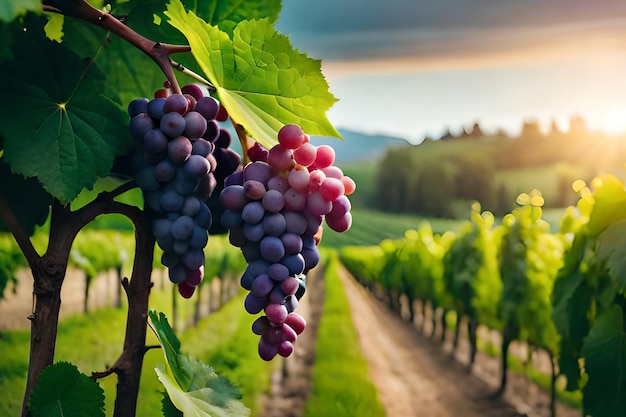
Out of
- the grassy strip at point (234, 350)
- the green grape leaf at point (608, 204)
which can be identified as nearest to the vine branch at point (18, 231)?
the green grape leaf at point (608, 204)

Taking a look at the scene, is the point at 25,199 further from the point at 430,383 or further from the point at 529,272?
the point at 430,383

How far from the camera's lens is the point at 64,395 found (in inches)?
27.7

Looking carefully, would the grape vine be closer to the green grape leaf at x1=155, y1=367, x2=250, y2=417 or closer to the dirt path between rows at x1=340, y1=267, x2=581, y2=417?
the green grape leaf at x1=155, y1=367, x2=250, y2=417

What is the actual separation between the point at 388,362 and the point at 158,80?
10.1 meters

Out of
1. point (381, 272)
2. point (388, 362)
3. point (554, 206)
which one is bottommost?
point (388, 362)

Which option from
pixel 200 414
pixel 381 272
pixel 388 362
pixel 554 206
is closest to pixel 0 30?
pixel 200 414

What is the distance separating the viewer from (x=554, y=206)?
56.0 meters

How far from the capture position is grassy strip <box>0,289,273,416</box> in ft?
13.9

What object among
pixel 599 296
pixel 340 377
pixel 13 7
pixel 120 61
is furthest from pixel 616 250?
pixel 340 377

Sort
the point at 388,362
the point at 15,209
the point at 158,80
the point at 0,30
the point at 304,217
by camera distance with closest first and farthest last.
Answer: the point at 0,30 < the point at 304,217 < the point at 15,209 < the point at 158,80 < the point at 388,362

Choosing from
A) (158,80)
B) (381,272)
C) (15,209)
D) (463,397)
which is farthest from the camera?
(381,272)

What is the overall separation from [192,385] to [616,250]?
141cm

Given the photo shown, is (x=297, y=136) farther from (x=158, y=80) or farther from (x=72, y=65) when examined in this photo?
(x=158, y=80)

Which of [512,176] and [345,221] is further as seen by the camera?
[512,176]
